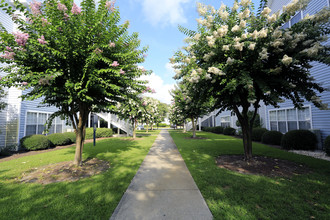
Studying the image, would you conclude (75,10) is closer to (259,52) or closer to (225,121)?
(259,52)

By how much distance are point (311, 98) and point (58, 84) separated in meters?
7.85

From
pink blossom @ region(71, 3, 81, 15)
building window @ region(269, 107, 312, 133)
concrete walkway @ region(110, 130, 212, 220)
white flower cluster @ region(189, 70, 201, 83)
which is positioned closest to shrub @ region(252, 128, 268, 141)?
building window @ region(269, 107, 312, 133)

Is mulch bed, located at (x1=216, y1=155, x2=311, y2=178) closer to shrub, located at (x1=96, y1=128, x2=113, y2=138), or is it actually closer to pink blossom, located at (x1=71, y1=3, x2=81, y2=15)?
pink blossom, located at (x1=71, y1=3, x2=81, y2=15)

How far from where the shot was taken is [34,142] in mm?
9641

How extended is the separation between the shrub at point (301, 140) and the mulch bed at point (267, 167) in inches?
149

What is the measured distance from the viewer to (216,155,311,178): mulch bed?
4.87 meters

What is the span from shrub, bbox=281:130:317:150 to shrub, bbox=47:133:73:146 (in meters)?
15.1

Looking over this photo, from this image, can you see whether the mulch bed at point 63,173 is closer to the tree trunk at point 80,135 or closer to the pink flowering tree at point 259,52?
the tree trunk at point 80,135

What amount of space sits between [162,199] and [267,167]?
13.7ft

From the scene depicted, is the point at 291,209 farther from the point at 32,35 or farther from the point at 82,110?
the point at 32,35

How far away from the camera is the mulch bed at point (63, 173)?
4629mm

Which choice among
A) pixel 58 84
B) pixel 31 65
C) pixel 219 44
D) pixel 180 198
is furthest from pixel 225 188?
pixel 31 65

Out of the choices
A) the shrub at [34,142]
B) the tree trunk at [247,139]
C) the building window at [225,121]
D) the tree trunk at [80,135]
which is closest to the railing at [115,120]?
the shrub at [34,142]

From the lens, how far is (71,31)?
15.0 ft
